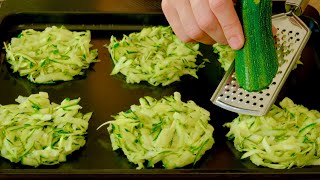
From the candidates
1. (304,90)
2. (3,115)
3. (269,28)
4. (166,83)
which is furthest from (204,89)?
(3,115)

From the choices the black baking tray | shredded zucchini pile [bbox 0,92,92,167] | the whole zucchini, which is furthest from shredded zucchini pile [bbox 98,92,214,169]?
the whole zucchini

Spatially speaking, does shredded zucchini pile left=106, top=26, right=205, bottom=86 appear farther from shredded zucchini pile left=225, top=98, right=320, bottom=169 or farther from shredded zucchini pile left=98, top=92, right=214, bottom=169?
shredded zucchini pile left=225, top=98, right=320, bottom=169

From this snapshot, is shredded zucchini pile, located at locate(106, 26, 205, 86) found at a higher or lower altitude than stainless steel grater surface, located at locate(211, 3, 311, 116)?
lower

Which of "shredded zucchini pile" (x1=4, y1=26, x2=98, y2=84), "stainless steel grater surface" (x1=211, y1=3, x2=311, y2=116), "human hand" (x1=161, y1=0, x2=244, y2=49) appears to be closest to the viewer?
"human hand" (x1=161, y1=0, x2=244, y2=49)

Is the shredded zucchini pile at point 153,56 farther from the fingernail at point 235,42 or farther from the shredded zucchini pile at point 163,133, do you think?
the fingernail at point 235,42

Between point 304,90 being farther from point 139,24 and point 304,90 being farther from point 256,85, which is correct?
point 139,24

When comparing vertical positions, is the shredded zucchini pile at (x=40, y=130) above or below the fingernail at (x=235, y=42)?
below

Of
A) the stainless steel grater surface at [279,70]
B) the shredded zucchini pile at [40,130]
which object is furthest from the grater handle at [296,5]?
the shredded zucchini pile at [40,130]
